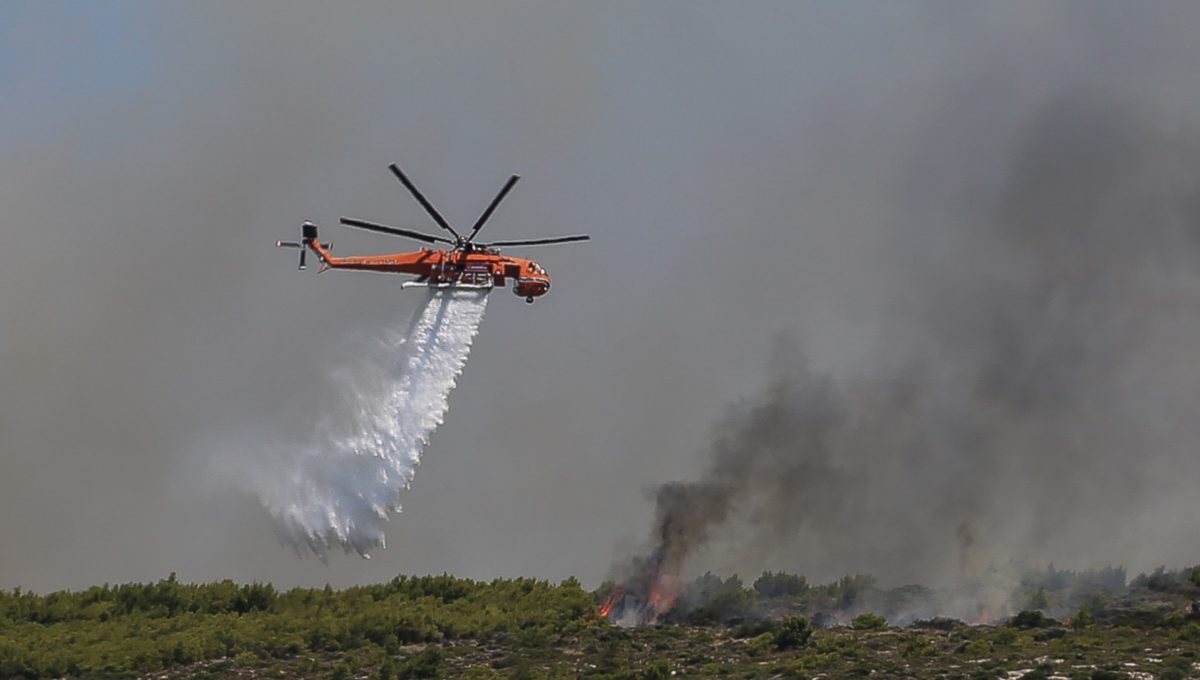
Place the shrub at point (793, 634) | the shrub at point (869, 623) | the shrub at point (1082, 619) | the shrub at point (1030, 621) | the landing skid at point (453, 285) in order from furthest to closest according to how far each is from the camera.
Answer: the landing skid at point (453, 285), the shrub at point (869, 623), the shrub at point (1030, 621), the shrub at point (1082, 619), the shrub at point (793, 634)

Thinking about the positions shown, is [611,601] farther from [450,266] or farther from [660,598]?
[450,266]

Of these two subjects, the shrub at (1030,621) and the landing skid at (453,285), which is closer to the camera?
the shrub at (1030,621)

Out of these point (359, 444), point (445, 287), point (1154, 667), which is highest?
point (445, 287)

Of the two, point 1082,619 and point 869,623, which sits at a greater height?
point 869,623

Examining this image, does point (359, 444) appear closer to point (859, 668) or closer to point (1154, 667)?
point (859, 668)

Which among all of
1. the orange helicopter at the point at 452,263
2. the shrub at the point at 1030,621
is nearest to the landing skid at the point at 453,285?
the orange helicopter at the point at 452,263

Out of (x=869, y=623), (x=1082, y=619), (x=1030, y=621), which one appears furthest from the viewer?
(x=869, y=623)

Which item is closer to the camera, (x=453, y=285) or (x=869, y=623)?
(x=869, y=623)

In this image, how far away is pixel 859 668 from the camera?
67938mm

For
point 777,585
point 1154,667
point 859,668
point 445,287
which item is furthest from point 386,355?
point 1154,667

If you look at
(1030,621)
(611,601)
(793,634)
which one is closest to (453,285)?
(611,601)

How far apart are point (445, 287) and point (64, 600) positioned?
21767 mm

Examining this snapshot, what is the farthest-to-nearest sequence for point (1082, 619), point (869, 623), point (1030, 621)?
1. point (869, 623)
2. point (1030, 621)
3. point (1082, 619)

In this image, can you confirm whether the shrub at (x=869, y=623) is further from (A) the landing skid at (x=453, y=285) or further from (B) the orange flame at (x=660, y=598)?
(A) the landing skid at (x=453, y=285)
